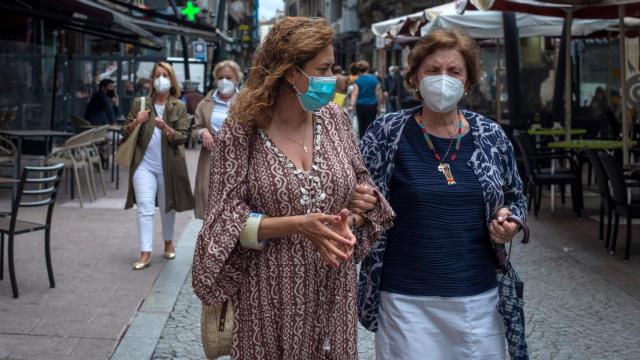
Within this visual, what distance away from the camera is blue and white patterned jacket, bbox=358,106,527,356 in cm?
337

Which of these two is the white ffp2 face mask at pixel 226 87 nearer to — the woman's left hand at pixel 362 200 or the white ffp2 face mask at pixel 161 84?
the white ffp2 face mask at pixel 161 84

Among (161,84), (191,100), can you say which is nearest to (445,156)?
(161,84)

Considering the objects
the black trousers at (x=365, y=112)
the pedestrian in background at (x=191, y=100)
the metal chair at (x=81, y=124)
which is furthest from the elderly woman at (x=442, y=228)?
the pedestrian in background at (x=191, y=100)

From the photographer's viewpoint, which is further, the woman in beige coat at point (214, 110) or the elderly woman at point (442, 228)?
the woman in beige coat at point (214, 110)

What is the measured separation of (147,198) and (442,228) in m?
4.76

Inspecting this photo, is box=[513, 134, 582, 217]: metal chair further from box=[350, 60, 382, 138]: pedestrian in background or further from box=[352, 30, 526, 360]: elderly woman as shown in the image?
box=[350, 60, 382, 138]: pedestrian in background

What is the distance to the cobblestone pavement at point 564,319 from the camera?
5598 millimetres

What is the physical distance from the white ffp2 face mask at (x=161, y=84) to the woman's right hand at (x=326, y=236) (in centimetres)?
523

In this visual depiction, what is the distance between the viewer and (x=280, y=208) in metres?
2.94

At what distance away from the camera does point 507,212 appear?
3338 millimetres

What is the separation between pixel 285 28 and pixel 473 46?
2.87 feet

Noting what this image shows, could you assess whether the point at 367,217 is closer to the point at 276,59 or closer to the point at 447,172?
the point at 447,172

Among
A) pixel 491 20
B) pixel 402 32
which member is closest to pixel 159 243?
pixel 491 20

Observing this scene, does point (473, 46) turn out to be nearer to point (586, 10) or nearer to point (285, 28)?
point (285, 28)
